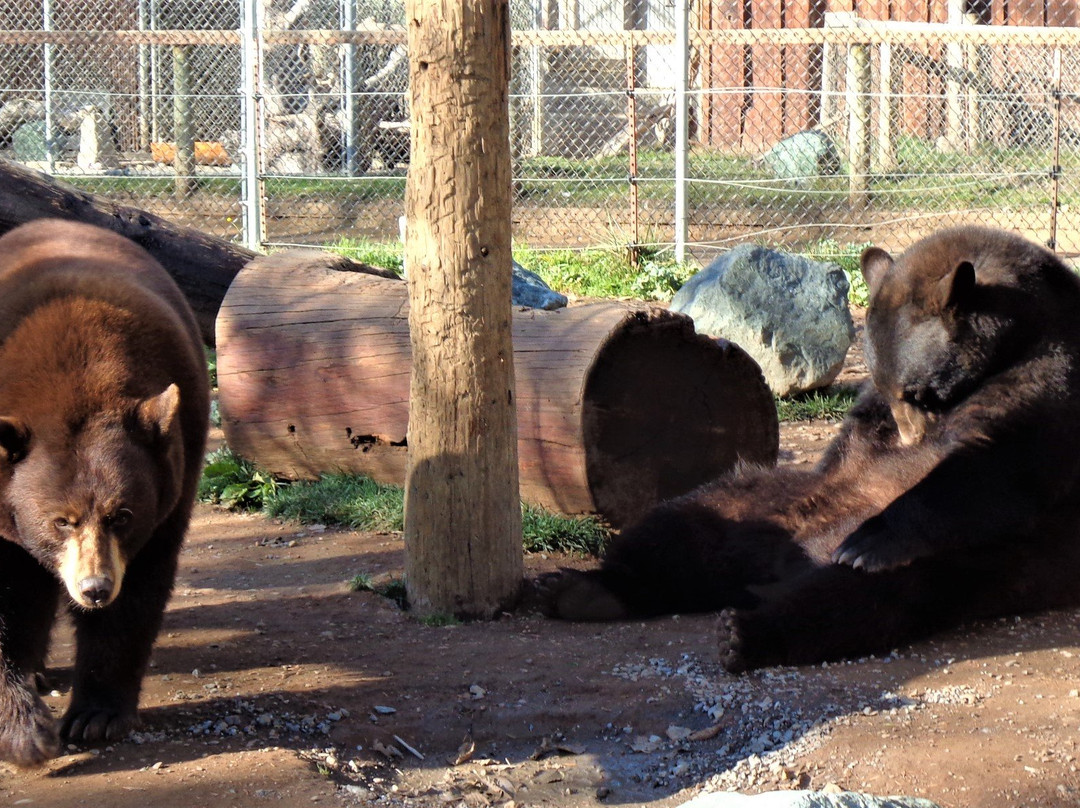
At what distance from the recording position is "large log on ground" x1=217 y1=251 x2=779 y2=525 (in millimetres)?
5723

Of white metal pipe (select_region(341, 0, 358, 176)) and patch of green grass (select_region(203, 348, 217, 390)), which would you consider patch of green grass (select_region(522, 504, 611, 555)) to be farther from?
white metal pipe (select_region(341, 0, 358, 176))

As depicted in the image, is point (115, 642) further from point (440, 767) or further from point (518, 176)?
point (518, 176)

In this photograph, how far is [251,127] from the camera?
1209 centimetres

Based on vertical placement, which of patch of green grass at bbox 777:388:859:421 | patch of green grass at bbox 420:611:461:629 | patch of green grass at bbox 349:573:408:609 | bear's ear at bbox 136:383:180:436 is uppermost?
bear's ear at bbox 136:383:180:436

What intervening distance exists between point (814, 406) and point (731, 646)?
13.2ft

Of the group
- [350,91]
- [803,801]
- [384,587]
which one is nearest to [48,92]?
[350,91]

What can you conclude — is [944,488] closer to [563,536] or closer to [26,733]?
[563,536]

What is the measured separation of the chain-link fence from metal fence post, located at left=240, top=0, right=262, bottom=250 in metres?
0.03

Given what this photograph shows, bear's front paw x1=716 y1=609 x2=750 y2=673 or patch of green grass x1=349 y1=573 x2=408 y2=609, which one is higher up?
bear's front paw x1=716 y1=609 x2=750 y2=673

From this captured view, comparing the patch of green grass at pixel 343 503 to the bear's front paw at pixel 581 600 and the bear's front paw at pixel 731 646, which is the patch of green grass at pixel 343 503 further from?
the bear's front paw at pixel 731 646

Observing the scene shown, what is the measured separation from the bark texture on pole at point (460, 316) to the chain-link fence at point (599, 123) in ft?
21.7

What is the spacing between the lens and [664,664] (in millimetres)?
4359

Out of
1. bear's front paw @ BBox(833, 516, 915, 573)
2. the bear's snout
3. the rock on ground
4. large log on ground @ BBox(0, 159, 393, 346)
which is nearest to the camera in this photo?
the rock on ground

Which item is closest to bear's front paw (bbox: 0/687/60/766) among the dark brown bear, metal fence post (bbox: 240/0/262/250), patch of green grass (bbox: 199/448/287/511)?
the dark brown bear
